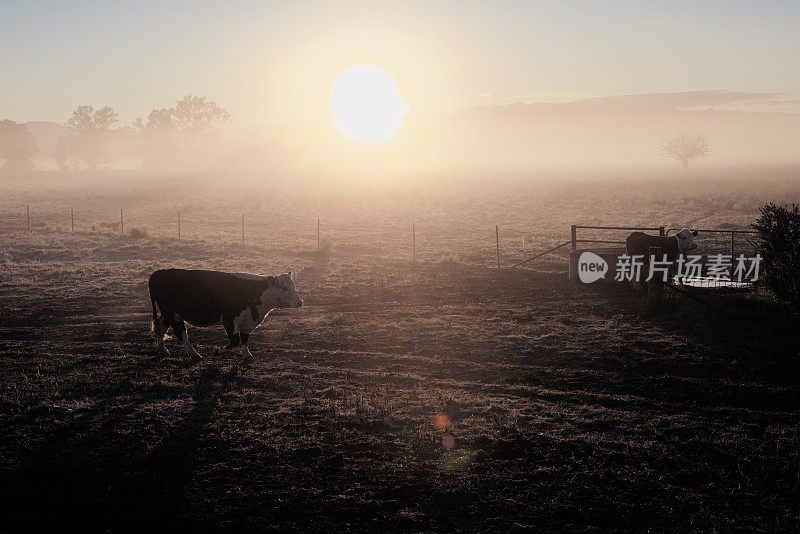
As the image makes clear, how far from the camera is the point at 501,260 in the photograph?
23797 millimetres

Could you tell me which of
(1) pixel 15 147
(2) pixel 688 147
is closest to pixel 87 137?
(1) pixel 15 147

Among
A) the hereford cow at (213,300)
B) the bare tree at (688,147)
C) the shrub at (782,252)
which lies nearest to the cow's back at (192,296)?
the hereford cow at (213,300)

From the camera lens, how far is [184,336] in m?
11.8

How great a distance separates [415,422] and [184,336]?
512cm

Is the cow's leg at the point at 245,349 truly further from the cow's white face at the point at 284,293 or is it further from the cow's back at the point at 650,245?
the cow's back at the point at 650,245

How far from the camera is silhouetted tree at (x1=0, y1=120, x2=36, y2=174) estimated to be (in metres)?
123

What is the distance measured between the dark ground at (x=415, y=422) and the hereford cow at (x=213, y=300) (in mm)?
546

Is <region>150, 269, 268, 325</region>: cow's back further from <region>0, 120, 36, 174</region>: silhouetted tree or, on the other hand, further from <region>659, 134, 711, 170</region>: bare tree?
<region>0, 120, 36, 174</region>: silhouetted tree

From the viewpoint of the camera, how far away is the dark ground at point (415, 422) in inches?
262

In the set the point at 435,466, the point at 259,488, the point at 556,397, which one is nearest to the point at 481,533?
the point at 435,466

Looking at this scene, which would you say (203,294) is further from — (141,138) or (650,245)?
(141,138)

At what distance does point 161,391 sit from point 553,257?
16.5 meters

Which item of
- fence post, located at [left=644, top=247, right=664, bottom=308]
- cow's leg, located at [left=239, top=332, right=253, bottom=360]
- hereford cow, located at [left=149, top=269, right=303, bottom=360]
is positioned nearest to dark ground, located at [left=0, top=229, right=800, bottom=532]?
cow's leg, located at [left=239, top=332, right=253, bottom=360]

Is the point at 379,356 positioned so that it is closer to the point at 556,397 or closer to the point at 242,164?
the point at 556,397
